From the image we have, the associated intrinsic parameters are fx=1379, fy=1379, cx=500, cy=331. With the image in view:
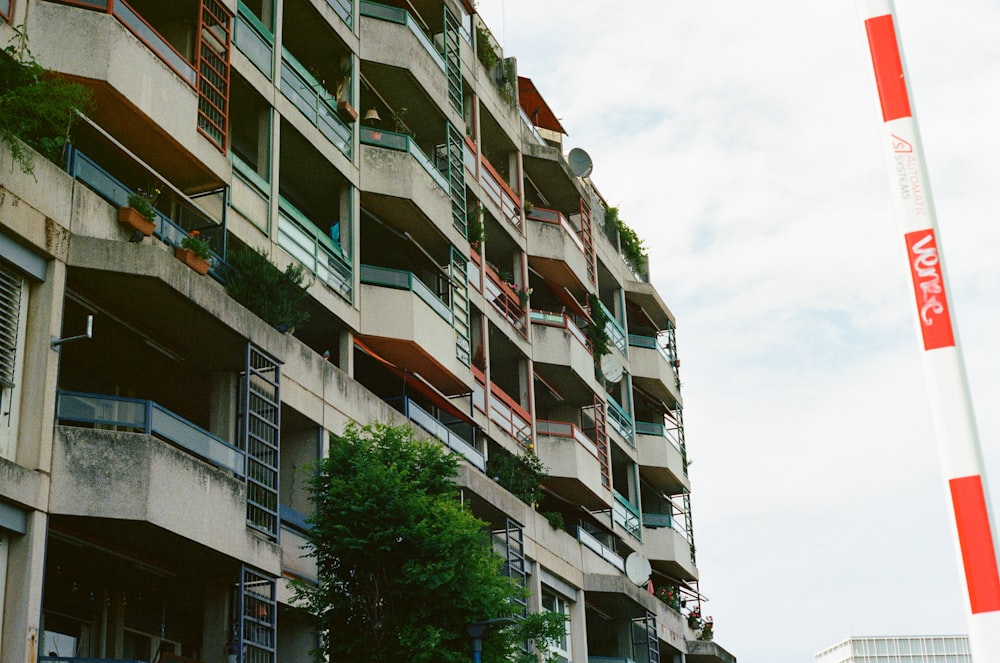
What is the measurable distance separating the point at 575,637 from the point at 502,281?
10340 millimetres

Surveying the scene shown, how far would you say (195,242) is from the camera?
2173 centimetres

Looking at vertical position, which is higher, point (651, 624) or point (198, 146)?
point (198, 146)

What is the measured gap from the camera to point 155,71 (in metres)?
22.2

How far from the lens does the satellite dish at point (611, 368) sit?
4550cm

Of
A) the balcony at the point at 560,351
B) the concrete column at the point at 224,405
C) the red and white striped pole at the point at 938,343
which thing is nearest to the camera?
the red and white striped pole at the point at 938,343

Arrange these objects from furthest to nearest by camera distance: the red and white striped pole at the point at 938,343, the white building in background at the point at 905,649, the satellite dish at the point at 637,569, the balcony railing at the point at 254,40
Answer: the white building in background at the point at 905,649, the satellite dish at the point at 637,569, the balcony railing at the point at 254,40, the red and white striped pole at the point at 938,343

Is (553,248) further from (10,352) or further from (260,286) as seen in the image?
(10,352)

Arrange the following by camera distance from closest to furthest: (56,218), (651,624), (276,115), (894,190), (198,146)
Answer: (894,190) < (56,218) < (198,146) < (276,115) < (651,624)

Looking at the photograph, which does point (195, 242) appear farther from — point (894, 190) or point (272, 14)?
point (894, 190)

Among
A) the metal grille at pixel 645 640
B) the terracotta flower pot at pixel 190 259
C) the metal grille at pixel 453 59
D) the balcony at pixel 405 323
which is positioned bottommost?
the metal grille at pixel 645 640

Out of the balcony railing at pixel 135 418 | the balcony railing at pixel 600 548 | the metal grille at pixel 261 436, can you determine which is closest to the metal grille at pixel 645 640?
the balcony railing at pixel 600 548

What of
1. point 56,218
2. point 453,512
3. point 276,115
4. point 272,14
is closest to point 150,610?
point 453,512

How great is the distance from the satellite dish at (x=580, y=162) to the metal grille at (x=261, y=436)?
2557 cm

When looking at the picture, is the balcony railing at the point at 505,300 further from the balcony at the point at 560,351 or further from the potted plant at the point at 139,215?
the potted plant at the point at 139,215
